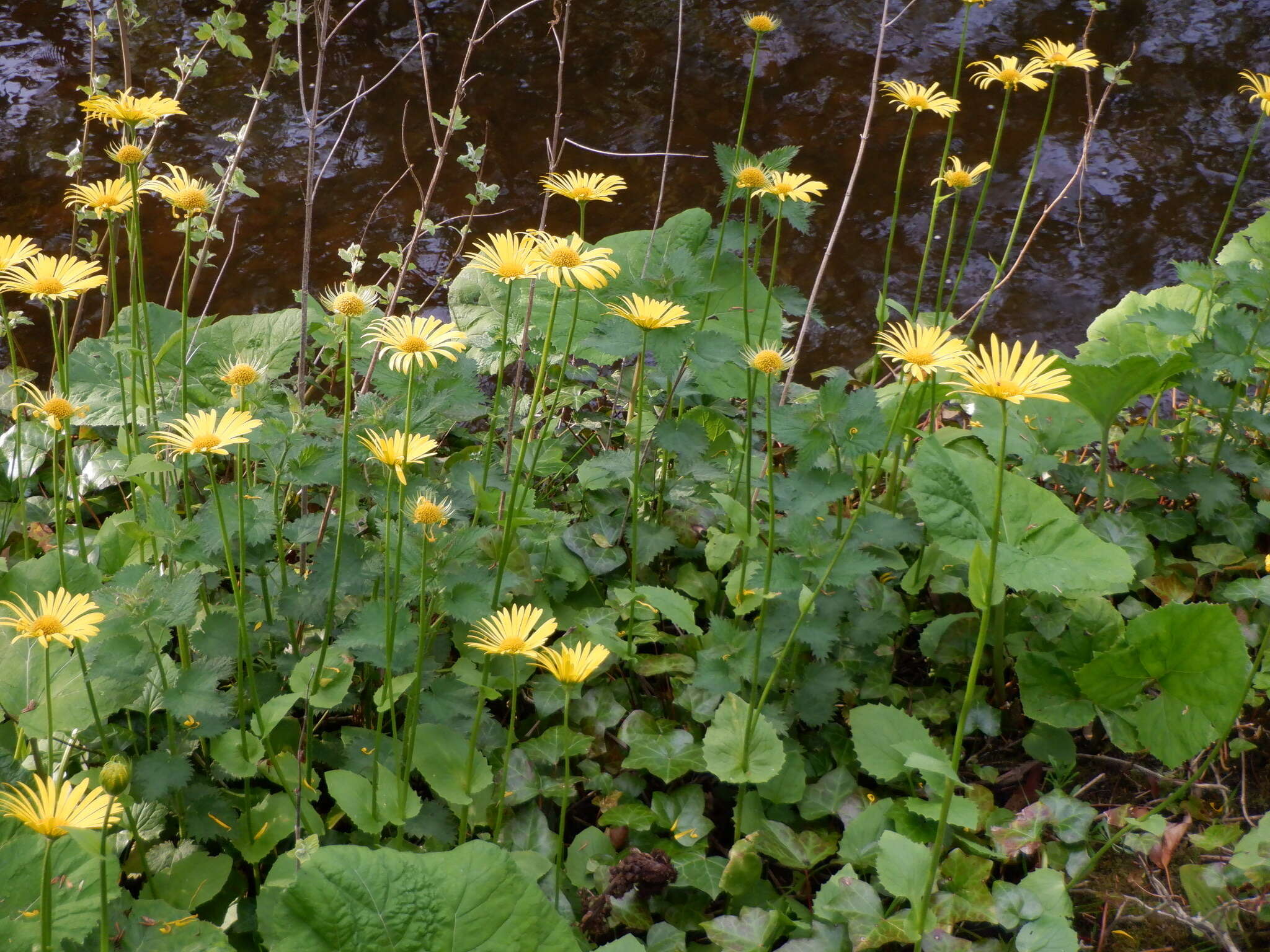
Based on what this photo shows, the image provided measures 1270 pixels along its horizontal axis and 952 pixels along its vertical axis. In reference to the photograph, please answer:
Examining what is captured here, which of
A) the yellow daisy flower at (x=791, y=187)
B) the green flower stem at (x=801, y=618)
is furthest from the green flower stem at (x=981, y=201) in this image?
the green flower stem at (x=801, y=618)

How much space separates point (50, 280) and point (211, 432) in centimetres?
43

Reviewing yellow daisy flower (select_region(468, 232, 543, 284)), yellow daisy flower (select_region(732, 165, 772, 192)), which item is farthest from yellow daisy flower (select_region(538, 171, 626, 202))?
yellow daisy flower (select_region(732, 165, 772, 192))

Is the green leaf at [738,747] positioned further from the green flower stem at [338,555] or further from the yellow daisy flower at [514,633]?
the green flower stem at [338,555]

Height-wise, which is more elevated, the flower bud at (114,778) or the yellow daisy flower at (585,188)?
the yellow daisy flower at (585,188)

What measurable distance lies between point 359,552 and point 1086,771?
1.32 m

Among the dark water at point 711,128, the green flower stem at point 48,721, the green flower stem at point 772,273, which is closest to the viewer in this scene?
the green flower stem at point 48,721

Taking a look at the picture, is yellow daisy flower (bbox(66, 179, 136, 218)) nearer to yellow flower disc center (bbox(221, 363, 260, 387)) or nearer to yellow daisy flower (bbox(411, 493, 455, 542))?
yellow flower disc center (bbox(221, 363, 260, 387))

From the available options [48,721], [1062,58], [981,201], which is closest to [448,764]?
[48,721]

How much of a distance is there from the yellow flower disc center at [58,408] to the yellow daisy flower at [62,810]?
0.56 meters

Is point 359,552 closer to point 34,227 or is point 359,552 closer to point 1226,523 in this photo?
point 1226,523

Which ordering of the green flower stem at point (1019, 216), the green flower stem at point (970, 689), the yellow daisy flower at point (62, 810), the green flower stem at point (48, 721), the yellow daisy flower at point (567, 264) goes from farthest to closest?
the green flower stem at point (1019, 216) → the yellow daisy flower at point (567, 264) → the green flower stem at point (48, 721) → the green flower stem at point (970, 689) → the yellow daisy flower at point (62, 810)

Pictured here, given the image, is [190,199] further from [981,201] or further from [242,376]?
[981,201]

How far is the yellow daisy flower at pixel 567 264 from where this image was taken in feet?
4.72

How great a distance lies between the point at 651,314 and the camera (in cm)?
146
